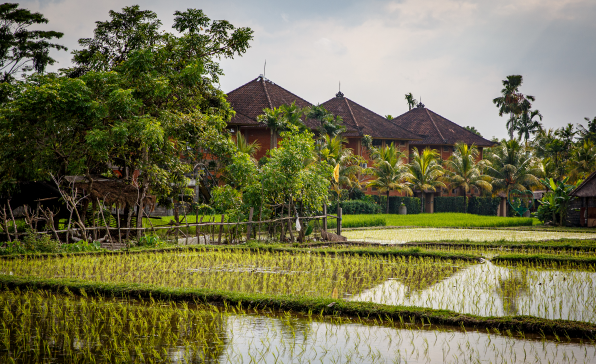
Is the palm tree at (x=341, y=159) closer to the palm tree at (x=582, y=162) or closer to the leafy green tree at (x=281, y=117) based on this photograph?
the leafy green tree at (x=281, y=117)

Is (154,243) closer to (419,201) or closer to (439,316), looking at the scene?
(439,316)

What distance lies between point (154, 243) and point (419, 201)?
24885 millimetres

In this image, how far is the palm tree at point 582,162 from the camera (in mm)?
30000

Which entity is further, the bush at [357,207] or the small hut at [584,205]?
the bush at [357,207]

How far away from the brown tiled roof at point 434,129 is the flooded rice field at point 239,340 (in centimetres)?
3448

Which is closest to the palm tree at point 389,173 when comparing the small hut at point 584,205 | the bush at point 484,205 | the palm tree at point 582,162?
the bush at point 484,205

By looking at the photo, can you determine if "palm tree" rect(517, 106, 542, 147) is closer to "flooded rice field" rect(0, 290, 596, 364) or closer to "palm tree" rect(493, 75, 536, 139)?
"palm tree" rect(493, 75, 536, 139)

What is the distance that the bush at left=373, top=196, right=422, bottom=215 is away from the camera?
32.5 m

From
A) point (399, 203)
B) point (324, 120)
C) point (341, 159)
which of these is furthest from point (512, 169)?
point (324, 120)

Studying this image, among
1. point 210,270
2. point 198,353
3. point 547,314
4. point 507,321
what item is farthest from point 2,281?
point 547,314

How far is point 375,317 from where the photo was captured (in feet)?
18.1

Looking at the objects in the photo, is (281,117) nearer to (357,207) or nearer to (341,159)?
(341,159)

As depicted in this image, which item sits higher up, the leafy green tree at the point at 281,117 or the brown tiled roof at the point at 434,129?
the brown tiled roof at the point at 434,129

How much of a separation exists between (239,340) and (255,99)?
26.9 metres
